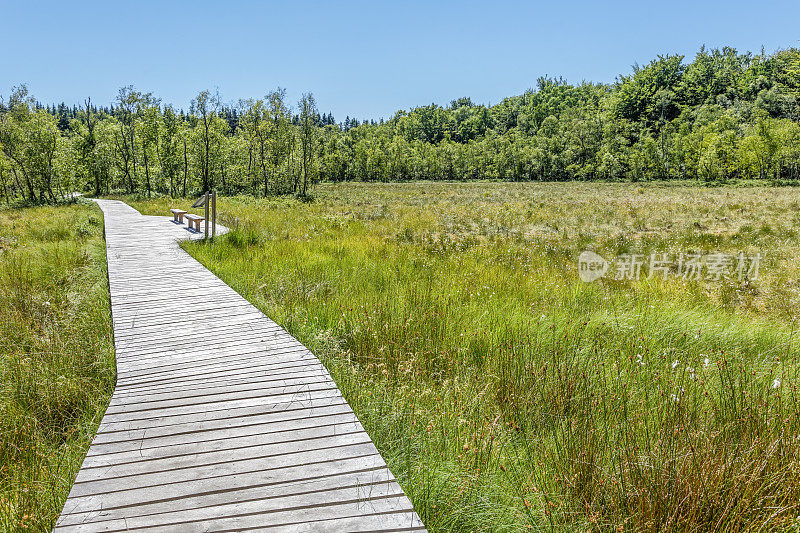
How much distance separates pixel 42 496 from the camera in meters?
2.47

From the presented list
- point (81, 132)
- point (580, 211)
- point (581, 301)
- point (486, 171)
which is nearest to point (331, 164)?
point (486, 171)

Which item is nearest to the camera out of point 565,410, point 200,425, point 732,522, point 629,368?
point 732,522

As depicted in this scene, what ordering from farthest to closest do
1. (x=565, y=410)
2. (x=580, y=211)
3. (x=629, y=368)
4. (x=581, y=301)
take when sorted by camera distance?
(x=580, y=211) → (x=581, y=301) → (x=629, y=368) → (x=565, y=410)

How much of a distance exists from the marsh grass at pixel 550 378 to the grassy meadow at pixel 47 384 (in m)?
1.87

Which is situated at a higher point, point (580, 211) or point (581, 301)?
point (580, 211)

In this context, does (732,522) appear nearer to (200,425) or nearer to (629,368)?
(629,368)

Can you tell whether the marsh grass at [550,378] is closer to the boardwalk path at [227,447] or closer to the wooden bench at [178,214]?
the boardwalk path at [227,447]

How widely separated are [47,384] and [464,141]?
122 m

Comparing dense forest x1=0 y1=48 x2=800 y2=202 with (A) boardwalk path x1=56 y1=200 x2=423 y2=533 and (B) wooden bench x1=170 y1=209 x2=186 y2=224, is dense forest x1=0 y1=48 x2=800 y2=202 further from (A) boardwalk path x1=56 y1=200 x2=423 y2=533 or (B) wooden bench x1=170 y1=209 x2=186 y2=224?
(A) boardwalk path x1=56 y1=200 x2=423 y2=533

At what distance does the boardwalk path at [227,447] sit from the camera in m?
2.15

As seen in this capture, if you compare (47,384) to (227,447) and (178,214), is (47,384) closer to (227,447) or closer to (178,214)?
(227,447)

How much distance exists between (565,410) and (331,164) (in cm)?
7863

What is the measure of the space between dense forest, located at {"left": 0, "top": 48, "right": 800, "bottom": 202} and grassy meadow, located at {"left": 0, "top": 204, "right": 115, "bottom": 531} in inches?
1094

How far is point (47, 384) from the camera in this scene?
374cm
